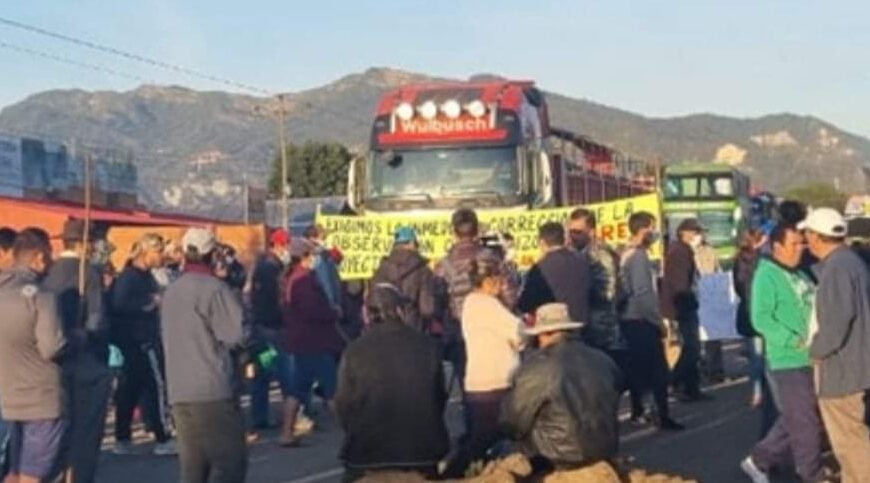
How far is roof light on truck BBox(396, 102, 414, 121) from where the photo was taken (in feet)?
80.5

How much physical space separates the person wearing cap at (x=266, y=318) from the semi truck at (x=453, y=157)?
5.71 metres

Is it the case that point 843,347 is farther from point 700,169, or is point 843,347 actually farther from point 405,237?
point 700,169

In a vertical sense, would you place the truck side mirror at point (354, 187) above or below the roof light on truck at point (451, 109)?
below

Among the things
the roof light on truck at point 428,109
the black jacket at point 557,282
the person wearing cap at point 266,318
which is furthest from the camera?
the roof light on truck at point 428,109

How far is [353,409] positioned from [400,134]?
1503cm

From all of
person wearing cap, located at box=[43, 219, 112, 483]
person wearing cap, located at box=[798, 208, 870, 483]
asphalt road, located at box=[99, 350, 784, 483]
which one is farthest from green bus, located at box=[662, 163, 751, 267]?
person wearing cap, located at box=[798, 208, 870, 483]

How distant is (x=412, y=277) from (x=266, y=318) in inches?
152

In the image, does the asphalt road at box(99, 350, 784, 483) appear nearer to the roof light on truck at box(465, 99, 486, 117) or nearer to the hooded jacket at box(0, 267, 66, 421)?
the hooded jacket at box(0, 267, 66, 421)

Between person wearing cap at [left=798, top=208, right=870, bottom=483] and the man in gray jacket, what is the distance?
14.8 ft

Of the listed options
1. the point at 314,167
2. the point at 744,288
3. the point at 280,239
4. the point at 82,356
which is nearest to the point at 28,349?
the point at 82,356

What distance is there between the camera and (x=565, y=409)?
10.2m

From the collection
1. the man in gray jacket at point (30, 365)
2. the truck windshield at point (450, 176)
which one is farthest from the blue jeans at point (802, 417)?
the truck windshield at point (450, 176)

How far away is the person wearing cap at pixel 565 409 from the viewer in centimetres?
1015

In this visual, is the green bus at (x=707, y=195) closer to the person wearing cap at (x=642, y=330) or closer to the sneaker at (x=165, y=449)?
the person wearing cap at (x=642, y=330)
